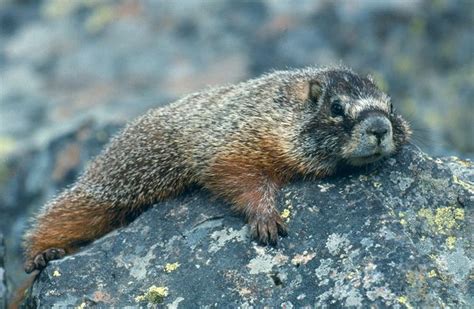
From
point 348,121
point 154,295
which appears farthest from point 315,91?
point 154,295

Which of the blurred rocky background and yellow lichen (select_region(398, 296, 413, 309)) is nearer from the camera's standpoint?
yellow lichen (select_region(398, 296, 413, 309))

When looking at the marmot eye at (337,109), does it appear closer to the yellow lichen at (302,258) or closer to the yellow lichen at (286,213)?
the yellow lichen at (286,213)

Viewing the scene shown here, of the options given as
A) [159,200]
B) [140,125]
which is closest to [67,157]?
[140,125]

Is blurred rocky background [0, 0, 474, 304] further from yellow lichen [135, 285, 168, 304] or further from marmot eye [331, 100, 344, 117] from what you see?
yellow lichen [135, 285, 168, 304]

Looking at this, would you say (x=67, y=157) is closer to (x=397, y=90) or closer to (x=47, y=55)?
(x=47, y=55)

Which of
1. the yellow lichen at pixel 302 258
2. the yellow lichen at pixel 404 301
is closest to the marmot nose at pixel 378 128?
the yellow lichen at pixel 302 258

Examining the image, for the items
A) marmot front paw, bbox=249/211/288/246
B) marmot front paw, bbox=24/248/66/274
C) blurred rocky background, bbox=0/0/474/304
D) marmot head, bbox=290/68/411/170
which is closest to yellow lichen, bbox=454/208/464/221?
marmot head, bbox=290/68/411/170
